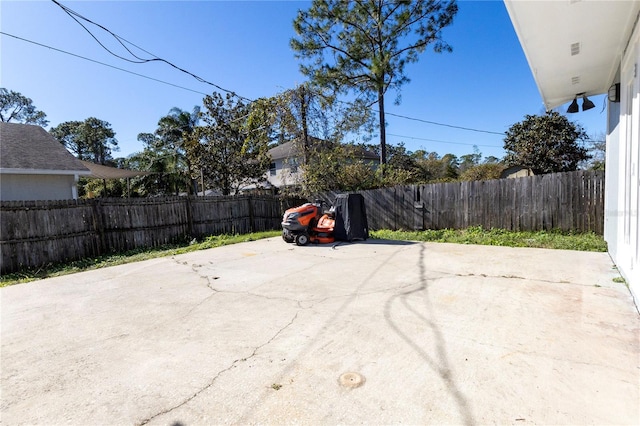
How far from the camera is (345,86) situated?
12.5 metres

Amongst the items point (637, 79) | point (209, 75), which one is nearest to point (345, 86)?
point (209, 75)

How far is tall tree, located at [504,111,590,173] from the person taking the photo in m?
13.9

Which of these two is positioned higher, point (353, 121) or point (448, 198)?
point (353, 121)

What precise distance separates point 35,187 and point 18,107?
3133 centimetres

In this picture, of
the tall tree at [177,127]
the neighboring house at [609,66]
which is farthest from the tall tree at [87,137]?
the neighboring house at [609,66]

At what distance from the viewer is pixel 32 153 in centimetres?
961

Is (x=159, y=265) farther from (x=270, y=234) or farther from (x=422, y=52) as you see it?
(x=422, y=52)

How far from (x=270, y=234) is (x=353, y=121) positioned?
5.95 m

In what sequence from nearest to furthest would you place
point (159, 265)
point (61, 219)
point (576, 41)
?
1. point (576, 41)
2. point (159, 265)
3. point (61, 219)

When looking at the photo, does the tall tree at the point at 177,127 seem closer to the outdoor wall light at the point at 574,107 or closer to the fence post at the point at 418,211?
the fence post at the point at 418,211

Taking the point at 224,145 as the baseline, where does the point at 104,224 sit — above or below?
below

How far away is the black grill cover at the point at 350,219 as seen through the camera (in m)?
7.84

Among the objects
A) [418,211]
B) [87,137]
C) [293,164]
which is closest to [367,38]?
[293,164]

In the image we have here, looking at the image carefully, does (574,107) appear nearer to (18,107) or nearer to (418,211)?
(418,211)
